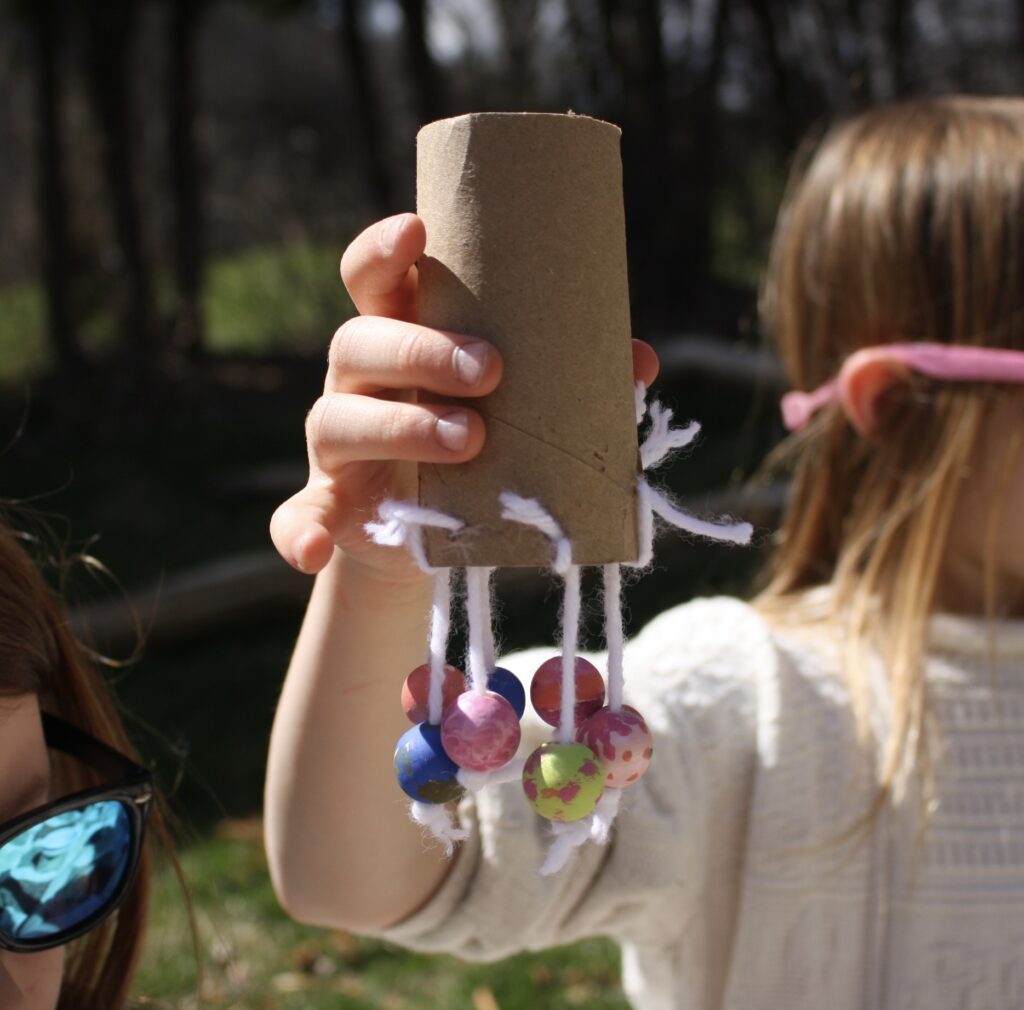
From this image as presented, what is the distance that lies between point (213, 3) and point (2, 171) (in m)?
1.73

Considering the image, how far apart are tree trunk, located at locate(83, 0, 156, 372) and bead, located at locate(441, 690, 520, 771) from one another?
6950 millimetres

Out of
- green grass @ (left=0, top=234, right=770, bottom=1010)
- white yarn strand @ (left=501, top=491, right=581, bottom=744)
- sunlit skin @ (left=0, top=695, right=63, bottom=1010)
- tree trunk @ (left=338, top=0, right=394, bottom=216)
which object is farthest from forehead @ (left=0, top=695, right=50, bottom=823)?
tree trunk @ (left=338, top=0, right=394, bottom=216)

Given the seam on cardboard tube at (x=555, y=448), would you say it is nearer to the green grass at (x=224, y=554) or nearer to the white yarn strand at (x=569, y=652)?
the white yarn strand at (x=569, y=652)

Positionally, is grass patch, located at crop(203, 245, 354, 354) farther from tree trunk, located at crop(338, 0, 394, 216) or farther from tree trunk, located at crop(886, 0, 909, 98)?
tree trunk, located at crop(886, 0, 909, 98)

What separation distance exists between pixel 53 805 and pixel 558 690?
0.58 metres

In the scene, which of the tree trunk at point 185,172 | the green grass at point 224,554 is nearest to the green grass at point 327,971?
the green grass at point 224,554

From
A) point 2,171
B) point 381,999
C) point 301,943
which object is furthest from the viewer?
point 2,171

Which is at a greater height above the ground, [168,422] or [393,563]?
[393,563]

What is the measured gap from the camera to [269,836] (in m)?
1.39

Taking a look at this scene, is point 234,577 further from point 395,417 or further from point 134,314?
point 395,417

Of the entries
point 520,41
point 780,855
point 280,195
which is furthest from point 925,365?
point 280,195

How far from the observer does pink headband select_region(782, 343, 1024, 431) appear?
5.41ft

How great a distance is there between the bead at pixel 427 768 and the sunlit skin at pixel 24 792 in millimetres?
524

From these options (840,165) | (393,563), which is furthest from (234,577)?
(393,563)
